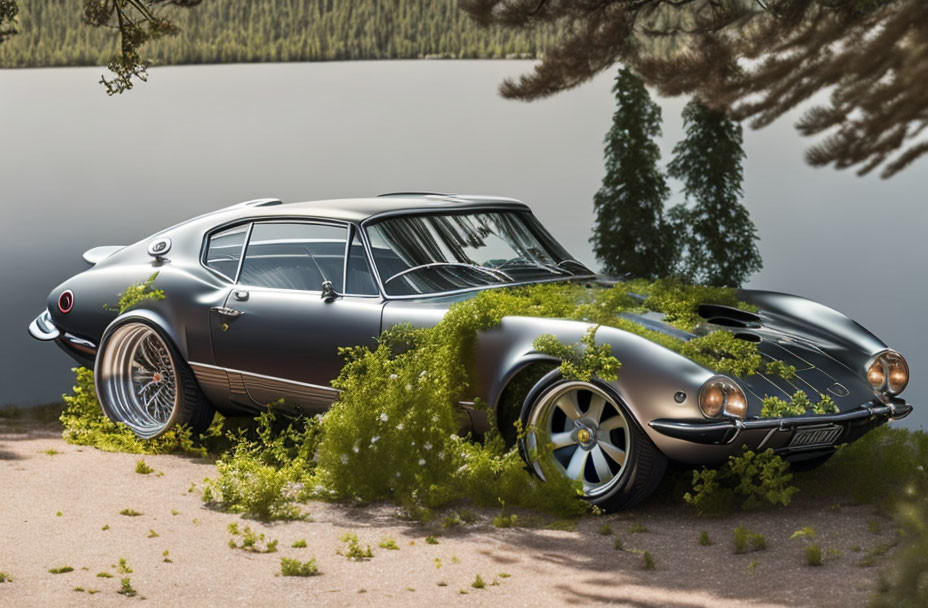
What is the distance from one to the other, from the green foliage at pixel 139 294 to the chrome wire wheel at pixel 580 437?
3158 mm

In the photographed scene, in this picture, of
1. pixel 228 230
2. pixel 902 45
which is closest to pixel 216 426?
pixel 228 230

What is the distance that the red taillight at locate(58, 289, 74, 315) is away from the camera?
8.55 m

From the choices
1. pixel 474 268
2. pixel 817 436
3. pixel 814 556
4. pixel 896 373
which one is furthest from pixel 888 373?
pixel 474 268

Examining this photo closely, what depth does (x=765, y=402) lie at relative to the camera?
5707mm

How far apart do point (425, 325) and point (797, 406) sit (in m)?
2.11

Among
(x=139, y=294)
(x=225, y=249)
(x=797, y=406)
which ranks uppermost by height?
(x=225, y=249)

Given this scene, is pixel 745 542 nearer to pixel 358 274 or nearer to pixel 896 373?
pixel 896 373

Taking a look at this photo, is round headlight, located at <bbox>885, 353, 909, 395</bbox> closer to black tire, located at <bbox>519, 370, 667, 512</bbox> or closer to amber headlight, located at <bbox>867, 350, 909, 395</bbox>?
amber headlight, located at <bbox>867, 350, 909, 395</bbox>

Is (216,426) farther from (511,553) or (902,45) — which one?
(902,45)

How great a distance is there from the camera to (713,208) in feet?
41.1

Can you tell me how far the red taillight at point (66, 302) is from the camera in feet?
28.0

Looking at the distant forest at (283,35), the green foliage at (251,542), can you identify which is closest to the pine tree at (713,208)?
the distant forest at (283,35)

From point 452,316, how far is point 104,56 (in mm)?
10891

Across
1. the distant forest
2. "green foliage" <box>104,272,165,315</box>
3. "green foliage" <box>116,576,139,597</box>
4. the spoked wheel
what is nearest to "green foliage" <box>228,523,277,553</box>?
"green foliage" <box>116,576,139,597</box>
